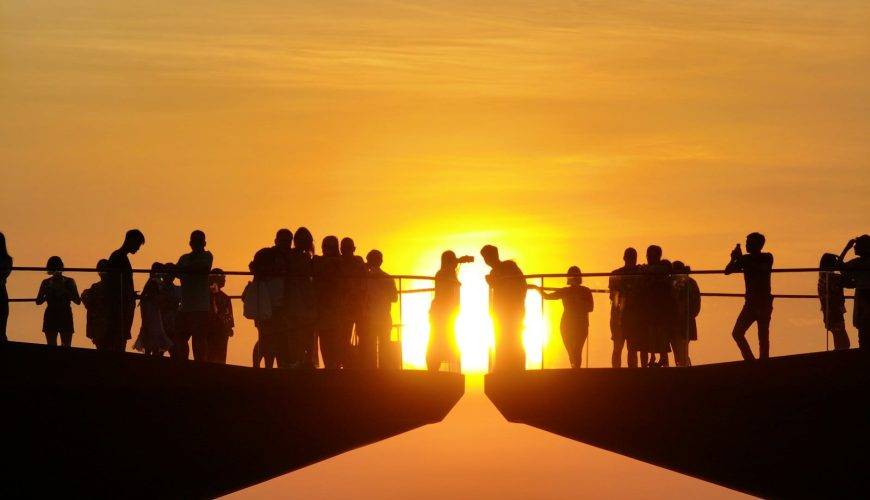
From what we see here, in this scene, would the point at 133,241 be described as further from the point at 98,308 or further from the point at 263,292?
the point at 263,292

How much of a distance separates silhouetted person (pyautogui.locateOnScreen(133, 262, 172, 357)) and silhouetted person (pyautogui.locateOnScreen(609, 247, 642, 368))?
6683 millimetres

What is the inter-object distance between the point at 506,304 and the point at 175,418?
219 inches

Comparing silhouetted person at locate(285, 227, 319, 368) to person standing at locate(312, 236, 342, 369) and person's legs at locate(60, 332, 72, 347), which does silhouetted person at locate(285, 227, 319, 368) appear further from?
person's legs at locate(60, 332, 72, 347)

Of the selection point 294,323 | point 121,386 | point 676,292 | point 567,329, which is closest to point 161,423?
point 121,386

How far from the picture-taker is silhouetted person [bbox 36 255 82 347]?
25.3 meters

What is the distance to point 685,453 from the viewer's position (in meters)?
28.7

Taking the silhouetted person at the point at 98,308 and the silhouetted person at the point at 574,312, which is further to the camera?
the silhouetted person at the point at 574,312

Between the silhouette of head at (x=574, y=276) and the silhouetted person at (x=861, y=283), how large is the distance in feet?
12.9

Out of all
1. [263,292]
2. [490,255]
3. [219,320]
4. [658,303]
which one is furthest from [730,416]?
[219,320]

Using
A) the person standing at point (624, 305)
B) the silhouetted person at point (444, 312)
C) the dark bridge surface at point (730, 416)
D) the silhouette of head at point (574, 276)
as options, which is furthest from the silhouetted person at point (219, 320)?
the person standing at point (624, 305)

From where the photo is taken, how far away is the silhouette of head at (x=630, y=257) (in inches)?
1037

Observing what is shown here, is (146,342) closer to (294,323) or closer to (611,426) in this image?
(294,323)

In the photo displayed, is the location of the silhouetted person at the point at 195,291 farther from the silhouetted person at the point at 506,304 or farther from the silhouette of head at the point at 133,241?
the silhouetted person at the point at 506,304

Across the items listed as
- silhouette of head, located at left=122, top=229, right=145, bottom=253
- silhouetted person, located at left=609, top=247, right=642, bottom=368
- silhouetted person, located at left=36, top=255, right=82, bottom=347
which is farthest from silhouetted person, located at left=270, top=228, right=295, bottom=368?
silhouetted person, located at left=609, top=247, right=642, bottom=368
